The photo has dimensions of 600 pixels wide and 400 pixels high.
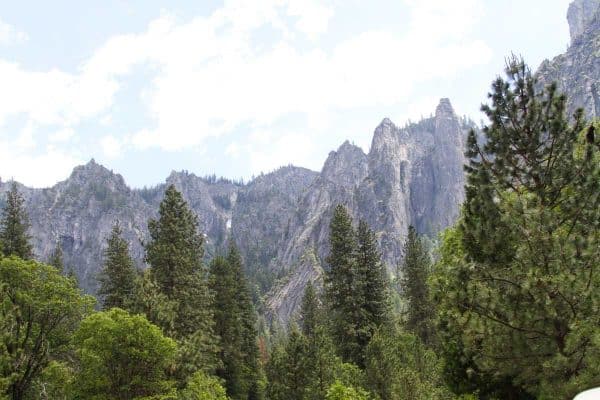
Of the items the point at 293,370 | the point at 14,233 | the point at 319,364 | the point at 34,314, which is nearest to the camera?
the point at 34,314

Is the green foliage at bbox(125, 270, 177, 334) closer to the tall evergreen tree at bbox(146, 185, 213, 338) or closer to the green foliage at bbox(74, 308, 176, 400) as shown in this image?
the tall evergreen tree at bbox(146, 185, 213, 338)

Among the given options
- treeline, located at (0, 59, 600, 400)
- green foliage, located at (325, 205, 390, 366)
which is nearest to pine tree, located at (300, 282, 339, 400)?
treeline, located at (0, 59, 600, 400)

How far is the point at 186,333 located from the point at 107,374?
331 inches

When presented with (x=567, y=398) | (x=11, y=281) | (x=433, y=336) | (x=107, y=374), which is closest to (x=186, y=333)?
(x=107, y=374)

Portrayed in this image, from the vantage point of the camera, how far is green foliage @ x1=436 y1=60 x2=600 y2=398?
35.8 ft

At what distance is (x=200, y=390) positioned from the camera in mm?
22094

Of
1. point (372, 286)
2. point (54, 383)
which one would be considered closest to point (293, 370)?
point (372, 286)

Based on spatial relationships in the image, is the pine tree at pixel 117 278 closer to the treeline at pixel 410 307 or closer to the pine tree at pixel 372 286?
the treeline at pixel 410 307

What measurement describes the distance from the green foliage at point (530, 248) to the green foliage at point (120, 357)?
46.2ft

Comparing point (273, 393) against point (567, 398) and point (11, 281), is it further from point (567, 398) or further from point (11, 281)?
point (567, 398)

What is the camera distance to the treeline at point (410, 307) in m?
11.4

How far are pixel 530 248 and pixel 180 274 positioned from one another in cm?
2312

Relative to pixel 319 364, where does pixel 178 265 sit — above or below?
above

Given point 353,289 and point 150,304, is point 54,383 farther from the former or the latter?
point 353,289
